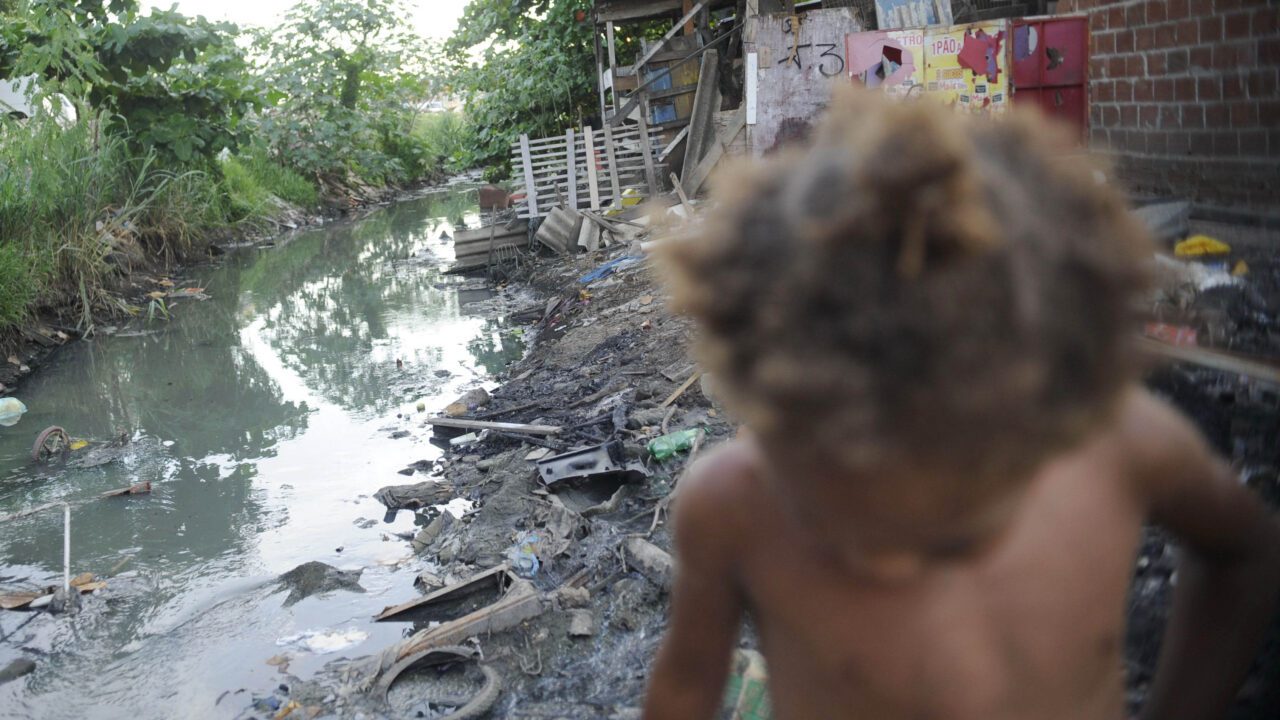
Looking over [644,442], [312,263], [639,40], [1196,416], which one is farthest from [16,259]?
[1196,416]

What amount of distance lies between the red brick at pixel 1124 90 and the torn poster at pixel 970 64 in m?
3.23

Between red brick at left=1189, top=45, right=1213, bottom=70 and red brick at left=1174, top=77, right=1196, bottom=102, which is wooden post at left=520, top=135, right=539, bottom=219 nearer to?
red brick at left=1174, top=77, right=1196, bottom=102

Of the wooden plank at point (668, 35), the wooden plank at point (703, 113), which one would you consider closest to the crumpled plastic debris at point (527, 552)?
the wooden plank at point (703, 113)

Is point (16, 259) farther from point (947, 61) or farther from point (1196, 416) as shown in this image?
point (1196, 416)

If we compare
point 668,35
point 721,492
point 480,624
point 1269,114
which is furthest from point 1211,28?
point 668,35

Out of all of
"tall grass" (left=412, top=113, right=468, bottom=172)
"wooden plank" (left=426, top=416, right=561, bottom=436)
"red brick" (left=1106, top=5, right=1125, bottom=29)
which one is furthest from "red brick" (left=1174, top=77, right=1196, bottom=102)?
"tall grass" (left=412, top=113, right=468, bottom=172)

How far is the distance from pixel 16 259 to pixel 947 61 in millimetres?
8407

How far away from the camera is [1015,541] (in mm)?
962

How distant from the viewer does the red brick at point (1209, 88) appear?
11.5 feet

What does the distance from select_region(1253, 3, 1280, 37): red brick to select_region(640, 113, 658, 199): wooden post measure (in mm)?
9726

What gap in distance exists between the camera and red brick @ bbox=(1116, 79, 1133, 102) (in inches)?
164

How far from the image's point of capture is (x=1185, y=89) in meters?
3.72

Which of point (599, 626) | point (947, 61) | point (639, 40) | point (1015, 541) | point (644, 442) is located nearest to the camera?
point (1015, 541)

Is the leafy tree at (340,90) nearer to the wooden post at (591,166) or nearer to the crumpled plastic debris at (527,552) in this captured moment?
the wooden post at (591,166)
